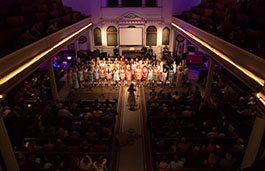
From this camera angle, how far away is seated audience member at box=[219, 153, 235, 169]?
20.6ft

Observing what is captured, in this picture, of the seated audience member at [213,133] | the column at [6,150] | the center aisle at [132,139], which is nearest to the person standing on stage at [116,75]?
the center aisle at [132,139]

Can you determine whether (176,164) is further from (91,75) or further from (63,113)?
(91,75)

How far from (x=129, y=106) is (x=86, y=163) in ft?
17.0

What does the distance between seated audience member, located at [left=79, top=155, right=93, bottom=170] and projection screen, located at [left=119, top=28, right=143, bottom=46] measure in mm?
15283

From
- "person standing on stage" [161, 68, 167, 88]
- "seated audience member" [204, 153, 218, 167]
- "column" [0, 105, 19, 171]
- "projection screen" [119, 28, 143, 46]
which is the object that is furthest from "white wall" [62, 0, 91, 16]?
"seated audience member" [204, 153, 218, 167]

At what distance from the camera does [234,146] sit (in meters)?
6.88

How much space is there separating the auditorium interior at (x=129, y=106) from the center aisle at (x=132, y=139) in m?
0.04

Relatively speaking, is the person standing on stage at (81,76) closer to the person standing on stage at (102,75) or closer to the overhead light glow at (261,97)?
the person standing on stage at (102,75)

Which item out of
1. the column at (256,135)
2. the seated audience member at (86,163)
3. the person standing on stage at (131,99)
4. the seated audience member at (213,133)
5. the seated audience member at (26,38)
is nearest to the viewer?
the column at (256,135)

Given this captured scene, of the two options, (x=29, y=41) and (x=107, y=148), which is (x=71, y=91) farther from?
(x=107, y=148)

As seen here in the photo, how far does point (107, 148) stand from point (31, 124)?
3.67 meters

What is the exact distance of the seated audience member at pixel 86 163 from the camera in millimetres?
6259

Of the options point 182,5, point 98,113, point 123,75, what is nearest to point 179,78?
point 123,75

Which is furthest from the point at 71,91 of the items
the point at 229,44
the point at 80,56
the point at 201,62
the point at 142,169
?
the point at 201,62
